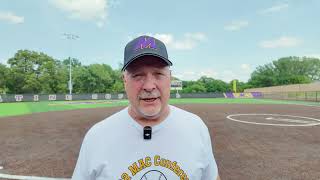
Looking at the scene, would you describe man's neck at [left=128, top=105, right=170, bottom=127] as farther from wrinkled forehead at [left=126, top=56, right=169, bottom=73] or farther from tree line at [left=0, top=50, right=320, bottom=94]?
tree line at [left=0, top=50, right=320, bottom=94]

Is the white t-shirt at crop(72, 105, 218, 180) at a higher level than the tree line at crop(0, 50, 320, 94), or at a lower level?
A: lower

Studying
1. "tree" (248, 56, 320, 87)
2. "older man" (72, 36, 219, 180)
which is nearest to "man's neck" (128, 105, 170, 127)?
"older man" (72, 36, 219, 180)

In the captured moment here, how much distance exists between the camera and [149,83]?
2201mm

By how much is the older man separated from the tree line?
2832 inches

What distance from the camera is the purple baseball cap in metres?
2.22

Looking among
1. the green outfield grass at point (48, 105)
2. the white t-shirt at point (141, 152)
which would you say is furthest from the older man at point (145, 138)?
Answer: the green outfield grass at point (48, 105)

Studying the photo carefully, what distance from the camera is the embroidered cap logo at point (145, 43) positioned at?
89.0 inches

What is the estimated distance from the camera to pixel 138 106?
87.7 inches

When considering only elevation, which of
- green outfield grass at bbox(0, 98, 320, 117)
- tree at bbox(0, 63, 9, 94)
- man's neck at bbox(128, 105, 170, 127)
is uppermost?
tree at bbox(0, 63, 9, 94)

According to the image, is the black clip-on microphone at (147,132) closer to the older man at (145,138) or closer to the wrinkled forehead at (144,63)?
the older man at (145,138)

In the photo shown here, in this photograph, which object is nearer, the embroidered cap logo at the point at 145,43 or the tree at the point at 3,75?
the embroidered cap logo at the point at 145,43

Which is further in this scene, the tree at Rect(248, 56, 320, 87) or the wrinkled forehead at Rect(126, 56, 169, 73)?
the tree at Rect(248, 56, 320, 87)

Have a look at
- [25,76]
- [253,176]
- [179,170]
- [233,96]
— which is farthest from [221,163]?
[25,76]

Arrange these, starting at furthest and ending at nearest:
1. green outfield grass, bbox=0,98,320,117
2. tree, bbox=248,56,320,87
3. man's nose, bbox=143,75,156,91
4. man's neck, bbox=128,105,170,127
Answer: tree, bbox=248,56,320,87, green outfield grass, bbox=0,98,320,117, man's neck, bbox=128,105,170,127, man's nose, bbox=143,75,156,91
